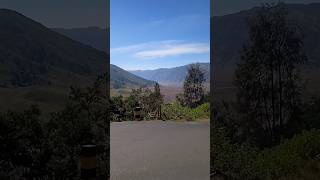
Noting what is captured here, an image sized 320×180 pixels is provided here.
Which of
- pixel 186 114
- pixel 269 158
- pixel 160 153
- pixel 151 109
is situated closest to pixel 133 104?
pixel 151 109

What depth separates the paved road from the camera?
739 cm

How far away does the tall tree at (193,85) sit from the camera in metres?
28.5

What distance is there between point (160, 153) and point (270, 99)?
2592mm

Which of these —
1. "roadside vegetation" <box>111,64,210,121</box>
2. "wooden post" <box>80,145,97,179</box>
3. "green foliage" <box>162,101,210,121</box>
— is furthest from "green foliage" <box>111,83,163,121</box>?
"wooden post" <box>80,145,97,179</box>

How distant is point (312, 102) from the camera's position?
7.28 m

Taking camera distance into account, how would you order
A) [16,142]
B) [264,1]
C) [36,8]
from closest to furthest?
[16,142] < [36,8] < [264,1]

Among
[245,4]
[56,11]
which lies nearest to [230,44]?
[245,4]

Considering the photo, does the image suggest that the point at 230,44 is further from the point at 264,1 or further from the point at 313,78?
the point at 313,78

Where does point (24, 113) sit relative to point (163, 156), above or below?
above

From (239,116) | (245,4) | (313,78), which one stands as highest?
(245,4)

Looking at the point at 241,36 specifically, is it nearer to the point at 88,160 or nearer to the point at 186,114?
the point at 88,160

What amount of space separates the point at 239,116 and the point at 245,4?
1612mm

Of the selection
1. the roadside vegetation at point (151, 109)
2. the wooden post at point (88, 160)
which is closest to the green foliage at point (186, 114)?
the roadside vegetation at point (151, 109)

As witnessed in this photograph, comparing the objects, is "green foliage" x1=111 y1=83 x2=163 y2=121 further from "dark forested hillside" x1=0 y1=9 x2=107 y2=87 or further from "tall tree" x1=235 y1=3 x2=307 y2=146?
"tall tree" x1=235 y1=3 x2=307 y2=146
